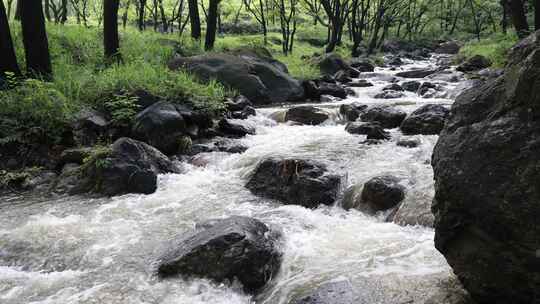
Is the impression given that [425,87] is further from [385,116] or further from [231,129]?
[231,129]

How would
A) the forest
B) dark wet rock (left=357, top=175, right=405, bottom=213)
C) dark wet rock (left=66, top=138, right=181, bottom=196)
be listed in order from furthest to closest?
dark wet rock (left=66, top=138, right=181, bottom=196), dark wet rock (left=357, top=175, right=405, bottom=213), the forest

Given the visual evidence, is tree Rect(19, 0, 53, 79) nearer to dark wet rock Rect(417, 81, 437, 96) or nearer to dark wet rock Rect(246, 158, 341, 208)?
dark wet rock Rect(246, 158, 341, 208)

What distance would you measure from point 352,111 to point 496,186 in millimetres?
10264

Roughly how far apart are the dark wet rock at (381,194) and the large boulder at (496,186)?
8.91 feet

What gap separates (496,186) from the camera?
10.2ft

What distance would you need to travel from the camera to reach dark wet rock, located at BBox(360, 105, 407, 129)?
11602 millimetres

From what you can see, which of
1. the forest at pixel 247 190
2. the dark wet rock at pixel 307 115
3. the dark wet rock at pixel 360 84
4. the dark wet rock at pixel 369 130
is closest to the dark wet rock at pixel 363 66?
the dark wet rock at pixel 360 84

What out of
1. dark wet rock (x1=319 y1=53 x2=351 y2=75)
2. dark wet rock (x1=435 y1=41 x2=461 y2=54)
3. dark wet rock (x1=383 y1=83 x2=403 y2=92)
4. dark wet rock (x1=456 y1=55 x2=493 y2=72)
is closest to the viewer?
dark wet rock (x1=383 y1=83 x2=403 y2=92)

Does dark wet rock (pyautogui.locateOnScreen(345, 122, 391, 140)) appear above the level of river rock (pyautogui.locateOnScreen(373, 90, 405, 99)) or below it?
below

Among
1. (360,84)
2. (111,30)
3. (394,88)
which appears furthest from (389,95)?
(111,30)

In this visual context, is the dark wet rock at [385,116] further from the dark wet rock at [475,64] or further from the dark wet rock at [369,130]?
the dark wet rock at [475,64]

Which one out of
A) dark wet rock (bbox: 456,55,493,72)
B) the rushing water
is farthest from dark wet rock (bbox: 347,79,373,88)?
the rushing water

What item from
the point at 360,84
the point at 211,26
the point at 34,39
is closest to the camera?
the point at 34,39

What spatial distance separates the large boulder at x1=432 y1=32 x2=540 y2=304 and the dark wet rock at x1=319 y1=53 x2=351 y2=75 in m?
21.3
